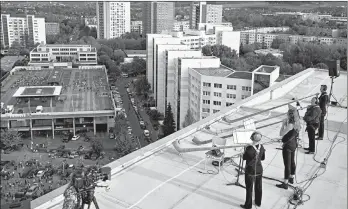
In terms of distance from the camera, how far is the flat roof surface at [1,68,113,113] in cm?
1672

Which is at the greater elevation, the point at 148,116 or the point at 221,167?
the point at 221,167

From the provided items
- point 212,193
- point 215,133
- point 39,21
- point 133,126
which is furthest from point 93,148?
point 39,21

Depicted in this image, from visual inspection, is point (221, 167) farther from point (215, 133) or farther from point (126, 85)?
point (126, 85)

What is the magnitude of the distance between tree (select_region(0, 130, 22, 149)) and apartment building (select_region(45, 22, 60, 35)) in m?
33.3

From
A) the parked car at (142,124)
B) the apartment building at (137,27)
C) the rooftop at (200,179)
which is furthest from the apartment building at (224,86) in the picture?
the apartment building at (137,27)

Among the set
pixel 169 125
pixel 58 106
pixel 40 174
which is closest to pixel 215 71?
pixel 169 125

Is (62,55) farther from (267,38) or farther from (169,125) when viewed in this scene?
(267,38)

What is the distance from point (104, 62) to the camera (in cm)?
2805

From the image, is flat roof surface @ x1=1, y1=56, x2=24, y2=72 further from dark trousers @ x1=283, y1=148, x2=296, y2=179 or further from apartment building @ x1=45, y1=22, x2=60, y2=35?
dark trousers @ x1=283, y1=148, x2=296, y2=179

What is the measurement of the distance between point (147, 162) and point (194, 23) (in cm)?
4016

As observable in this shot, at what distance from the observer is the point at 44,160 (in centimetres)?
1241

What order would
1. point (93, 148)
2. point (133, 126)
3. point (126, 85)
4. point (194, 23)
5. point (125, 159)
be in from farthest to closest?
point (194, 23)
point (126, 85)
point (133, 126)
point (93, 148)
point (125, 159)

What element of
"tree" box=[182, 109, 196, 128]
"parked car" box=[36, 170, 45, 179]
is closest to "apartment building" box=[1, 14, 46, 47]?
"tree" box=[182, 109, 196, 128]

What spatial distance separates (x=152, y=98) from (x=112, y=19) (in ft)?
75.0
